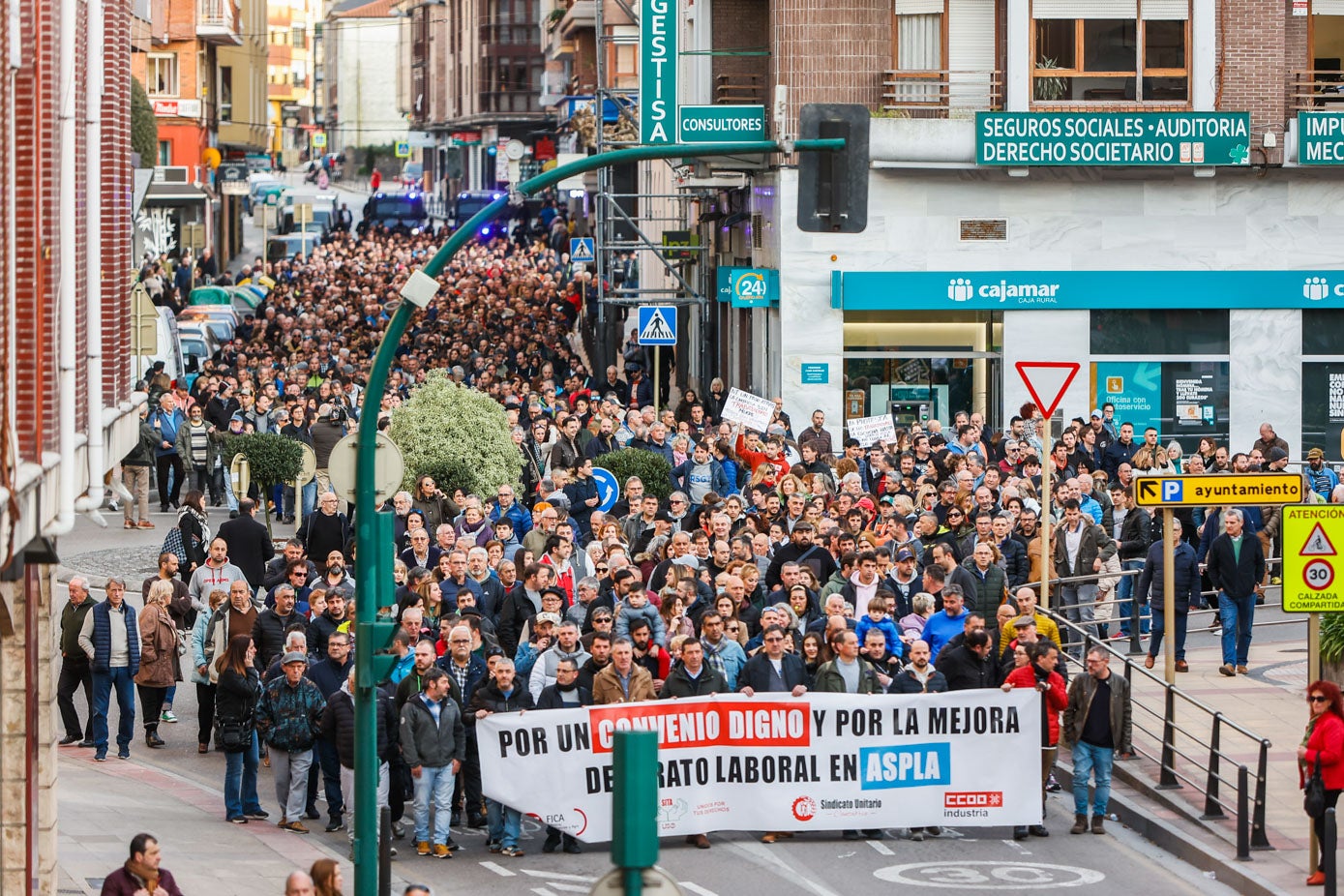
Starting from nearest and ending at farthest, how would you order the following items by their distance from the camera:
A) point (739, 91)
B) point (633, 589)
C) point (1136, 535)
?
point (633, 589)
point (1136, 535)
point (739, 91)

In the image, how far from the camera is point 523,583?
18.0 m

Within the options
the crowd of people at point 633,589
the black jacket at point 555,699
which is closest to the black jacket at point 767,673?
the crowd of people at point 633,589

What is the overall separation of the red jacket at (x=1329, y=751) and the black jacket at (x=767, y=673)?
348 cm

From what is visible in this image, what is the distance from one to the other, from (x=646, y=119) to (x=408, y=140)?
482 ft

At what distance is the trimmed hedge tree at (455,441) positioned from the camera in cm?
2455

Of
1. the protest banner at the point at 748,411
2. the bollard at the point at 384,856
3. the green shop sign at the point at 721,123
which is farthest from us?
the green shop sign at the point at 721,123

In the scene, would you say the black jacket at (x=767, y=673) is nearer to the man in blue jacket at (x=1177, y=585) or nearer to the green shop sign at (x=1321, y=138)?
the man in blue jacket at (x=1177, y=585)

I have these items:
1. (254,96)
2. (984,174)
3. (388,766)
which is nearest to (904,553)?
(388,766)

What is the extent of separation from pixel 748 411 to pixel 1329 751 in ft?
46.1

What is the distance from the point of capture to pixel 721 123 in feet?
106

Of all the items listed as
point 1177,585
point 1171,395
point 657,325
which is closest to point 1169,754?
point 1177,585

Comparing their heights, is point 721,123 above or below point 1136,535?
above

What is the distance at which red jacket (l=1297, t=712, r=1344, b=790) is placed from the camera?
13.9m

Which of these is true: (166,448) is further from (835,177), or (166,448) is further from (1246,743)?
(835,177)
